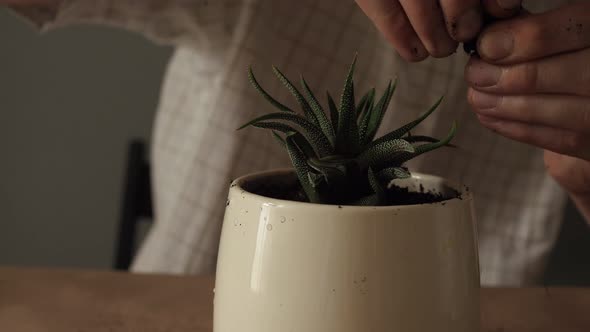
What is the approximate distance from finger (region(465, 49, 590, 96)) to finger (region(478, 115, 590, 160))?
0.09 ft

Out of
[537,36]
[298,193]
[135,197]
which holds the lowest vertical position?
[135,197]

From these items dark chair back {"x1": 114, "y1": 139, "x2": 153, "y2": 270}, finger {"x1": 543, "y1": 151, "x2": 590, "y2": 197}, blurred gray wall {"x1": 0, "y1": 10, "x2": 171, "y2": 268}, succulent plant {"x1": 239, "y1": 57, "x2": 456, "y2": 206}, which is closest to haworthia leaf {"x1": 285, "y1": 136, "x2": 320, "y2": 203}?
succulent plant {"x1": 239, "y1": 57, "x2": 456, "y2": 206}

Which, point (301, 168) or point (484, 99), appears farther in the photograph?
point (484, 99)

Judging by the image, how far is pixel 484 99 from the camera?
0.40 metres

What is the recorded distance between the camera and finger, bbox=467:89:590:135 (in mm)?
400

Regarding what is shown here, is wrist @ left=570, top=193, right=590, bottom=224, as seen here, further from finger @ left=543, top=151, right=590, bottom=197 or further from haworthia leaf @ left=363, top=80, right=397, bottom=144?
haworthia leaf @ left=363, top=80, right=397, bottom=144

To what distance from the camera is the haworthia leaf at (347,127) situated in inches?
11.5

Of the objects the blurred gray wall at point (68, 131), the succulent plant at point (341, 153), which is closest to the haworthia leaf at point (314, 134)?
the succulent plant at point (341, 153)

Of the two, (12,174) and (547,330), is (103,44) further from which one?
(547,330)

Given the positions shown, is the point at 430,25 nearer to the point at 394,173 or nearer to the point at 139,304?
the point at 394,173

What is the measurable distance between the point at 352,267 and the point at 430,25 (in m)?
0.15

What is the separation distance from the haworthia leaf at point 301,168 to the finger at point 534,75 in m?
0.14

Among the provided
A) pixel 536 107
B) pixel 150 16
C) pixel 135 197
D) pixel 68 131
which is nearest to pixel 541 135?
pixel 536 107

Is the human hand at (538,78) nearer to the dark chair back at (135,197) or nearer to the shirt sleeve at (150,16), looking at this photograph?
the shirt sleeve at (150,16)
